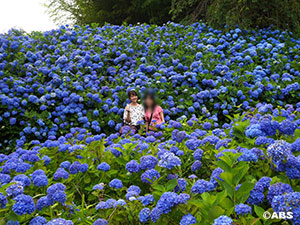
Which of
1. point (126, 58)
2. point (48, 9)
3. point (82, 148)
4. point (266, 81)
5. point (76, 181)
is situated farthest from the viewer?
point (48, 9)

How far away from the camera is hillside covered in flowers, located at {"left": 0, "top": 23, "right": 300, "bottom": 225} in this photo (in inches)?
44.1

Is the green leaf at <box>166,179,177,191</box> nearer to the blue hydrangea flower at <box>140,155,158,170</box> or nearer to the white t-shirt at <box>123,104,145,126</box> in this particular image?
the blue hydrangea flower at <box>140,155,158,170</box>

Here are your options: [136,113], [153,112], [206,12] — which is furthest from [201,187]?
[206,12]

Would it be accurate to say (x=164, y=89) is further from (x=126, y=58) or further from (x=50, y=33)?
(x=50, y=33)

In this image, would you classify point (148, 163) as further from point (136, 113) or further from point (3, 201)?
point (136, 113)

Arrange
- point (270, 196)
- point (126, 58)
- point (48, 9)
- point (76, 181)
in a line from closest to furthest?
point (270, 196), point (76, 181), point (126, 58), point (48, 9)

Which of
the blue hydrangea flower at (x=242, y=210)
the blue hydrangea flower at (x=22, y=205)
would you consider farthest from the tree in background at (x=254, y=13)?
the blue hydrangea flower at (x=22, y=205)

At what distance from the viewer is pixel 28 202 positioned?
1116mm

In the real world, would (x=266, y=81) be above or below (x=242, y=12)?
below

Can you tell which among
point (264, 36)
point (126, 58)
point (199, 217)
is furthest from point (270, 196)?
point (264, 36)

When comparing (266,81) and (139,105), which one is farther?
(266,81)

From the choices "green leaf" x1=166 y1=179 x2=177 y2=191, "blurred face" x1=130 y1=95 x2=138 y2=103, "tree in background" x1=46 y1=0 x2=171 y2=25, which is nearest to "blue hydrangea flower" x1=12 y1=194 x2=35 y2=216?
"green leaf" x1=166 y1=179 x2=177 y2=191

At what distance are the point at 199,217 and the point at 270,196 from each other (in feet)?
0.85

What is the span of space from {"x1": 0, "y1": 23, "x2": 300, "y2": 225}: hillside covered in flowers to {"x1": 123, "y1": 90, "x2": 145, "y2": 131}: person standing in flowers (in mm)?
184
